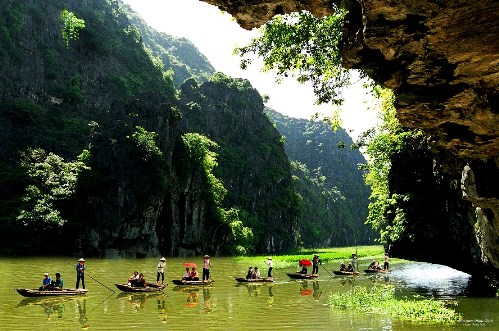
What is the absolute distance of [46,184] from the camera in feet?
134

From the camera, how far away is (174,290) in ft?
65.6

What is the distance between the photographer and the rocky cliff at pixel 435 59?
7016 mm

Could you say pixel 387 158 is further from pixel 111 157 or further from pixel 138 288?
pixel 111 157

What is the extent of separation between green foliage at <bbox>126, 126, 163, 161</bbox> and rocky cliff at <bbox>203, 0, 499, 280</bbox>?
3548 cm

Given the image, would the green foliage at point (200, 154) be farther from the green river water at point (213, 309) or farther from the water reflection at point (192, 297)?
the water reflection at point (192, 297)

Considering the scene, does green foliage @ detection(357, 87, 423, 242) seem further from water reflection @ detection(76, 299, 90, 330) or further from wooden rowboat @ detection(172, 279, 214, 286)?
water reflection @ detection(76, 299, 90, 330)

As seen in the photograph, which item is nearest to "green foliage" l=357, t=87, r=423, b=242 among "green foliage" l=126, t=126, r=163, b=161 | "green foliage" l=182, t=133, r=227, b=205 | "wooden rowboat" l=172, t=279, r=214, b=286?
"wooden rowboat" l=172, t=279, r=214, b=286

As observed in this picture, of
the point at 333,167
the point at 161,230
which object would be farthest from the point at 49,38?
the point at 333,167

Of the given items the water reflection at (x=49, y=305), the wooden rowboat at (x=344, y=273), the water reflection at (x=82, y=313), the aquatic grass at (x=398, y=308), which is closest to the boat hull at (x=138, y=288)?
the water reflection at (x=82, y=313)

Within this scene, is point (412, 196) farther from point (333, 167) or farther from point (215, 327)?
A: point (333, 167)

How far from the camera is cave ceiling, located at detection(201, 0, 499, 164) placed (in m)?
6.99

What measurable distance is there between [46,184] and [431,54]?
1547 inches

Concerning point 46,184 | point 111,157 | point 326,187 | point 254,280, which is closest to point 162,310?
point 254,280

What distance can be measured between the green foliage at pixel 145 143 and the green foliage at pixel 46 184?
498 cm
